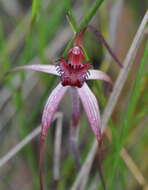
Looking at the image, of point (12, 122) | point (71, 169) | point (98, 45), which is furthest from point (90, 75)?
point (98, 45)

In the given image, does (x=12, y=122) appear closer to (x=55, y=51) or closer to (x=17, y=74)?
(x=17, y=74)

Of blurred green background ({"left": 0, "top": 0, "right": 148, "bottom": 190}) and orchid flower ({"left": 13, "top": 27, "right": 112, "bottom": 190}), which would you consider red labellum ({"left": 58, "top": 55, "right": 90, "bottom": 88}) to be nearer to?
orchid flower ({"left": 13, "top": 27, "right": 112, "bottom": 190})

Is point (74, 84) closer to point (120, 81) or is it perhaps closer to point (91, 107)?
point (91, 107)

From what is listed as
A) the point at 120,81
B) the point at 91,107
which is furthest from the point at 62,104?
the point at 91,107

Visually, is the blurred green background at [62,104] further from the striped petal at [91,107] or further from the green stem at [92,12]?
the green stem at [92,12]

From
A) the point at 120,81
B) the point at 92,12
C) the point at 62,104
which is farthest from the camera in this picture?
the point at 62,104

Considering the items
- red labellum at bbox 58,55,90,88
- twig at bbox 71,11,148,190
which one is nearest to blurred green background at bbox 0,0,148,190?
twig at bbox 71,11,148,190

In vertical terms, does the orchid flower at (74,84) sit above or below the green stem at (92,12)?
below

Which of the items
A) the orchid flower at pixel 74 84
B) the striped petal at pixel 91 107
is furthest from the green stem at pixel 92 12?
A: the striped petal at pixel 91 107
